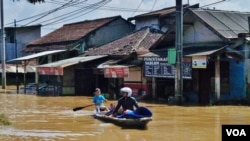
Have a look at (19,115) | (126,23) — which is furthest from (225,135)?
(126,23)

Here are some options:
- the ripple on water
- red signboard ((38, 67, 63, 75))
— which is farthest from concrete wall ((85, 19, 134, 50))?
the ripple on water

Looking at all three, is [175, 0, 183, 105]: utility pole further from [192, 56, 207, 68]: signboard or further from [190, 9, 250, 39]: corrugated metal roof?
[190, 9, 250, 39]: corrugated metal roof

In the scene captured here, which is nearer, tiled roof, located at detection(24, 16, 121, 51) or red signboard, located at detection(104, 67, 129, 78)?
red signboard, located at detection(104, 67, 129, 78)

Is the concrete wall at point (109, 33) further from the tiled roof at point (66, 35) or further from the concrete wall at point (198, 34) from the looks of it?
the concrete wall at point (198, 34)

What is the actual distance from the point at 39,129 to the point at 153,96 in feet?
45.1

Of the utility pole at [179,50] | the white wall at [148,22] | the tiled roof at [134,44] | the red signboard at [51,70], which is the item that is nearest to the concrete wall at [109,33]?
the white wall at [148,22]

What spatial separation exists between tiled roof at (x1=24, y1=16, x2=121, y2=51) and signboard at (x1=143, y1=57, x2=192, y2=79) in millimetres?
13013

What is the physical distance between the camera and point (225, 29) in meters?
27.5

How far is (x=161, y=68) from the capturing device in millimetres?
29141

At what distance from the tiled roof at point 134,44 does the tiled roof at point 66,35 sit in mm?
5034

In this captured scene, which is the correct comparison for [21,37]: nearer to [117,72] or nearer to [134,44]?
[134,44]

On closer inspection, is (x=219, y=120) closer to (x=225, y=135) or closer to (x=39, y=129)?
(x=39, y=129)

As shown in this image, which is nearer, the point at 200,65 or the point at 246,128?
the point at 246,128

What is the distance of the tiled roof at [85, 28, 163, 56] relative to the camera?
109ft
